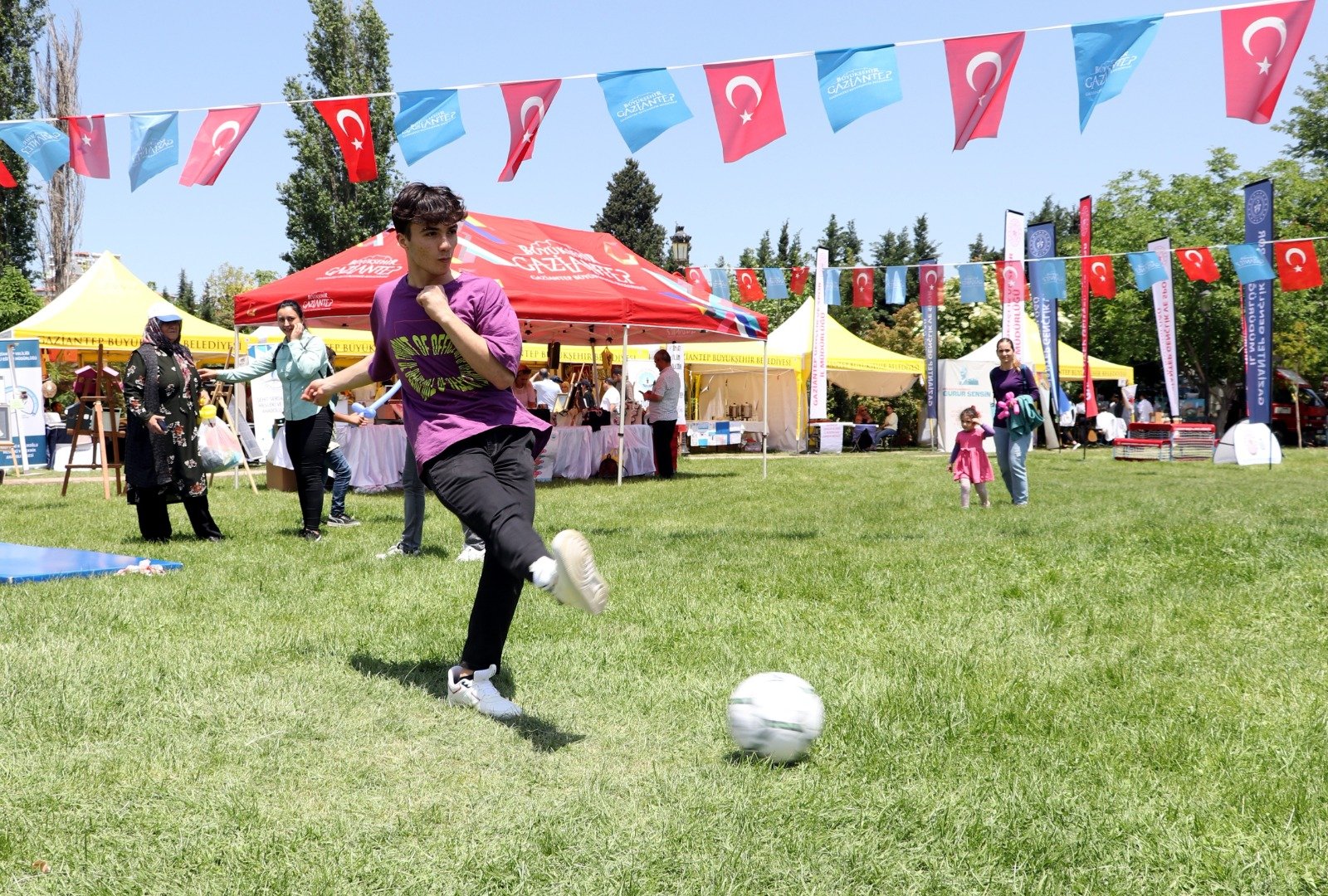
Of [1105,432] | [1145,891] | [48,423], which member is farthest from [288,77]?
[1145,891]

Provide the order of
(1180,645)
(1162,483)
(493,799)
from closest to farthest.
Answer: (493,799)
(1180,645)
(1162,483)

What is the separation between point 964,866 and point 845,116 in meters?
7.55

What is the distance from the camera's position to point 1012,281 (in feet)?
76.6

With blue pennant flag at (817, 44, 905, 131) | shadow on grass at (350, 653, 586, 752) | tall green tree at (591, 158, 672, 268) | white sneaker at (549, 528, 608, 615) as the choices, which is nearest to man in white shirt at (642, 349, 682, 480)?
blue pennant flag at (817, 44, 905, 131)

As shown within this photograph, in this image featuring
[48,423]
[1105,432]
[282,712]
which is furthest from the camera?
[1105,432]

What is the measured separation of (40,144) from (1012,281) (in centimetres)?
1854

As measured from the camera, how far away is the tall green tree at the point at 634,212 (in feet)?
210

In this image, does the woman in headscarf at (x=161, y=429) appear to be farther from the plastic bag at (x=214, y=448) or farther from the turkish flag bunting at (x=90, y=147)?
the turkish flag bunting at (x=90, y=147)

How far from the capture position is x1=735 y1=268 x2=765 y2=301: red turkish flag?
23.1 metres

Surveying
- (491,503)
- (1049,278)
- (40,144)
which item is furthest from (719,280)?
(491,503)

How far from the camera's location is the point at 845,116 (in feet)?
29.5

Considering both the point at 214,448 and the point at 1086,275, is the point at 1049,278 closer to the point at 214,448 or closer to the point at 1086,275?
the point at 1086,275

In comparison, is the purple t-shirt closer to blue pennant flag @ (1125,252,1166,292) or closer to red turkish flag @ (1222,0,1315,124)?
red turkish flag @ (1222,0,1315,124)

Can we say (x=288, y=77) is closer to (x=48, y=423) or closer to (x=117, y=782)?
(x=48, y=423)
